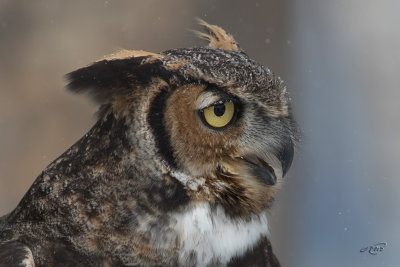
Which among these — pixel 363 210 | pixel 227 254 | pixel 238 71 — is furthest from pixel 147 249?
pixel 363 210

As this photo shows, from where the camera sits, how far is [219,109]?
1.74 meters

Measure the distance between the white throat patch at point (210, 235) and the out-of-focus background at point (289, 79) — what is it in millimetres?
1528

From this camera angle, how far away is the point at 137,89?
1.78m

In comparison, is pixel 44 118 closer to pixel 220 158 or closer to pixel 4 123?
pixel 4 123

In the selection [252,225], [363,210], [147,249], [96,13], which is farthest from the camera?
[96,13]

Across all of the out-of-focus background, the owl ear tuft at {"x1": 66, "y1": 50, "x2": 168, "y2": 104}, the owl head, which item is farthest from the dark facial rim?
the out-of-focus background

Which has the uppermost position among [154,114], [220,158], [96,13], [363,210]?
[96,13]

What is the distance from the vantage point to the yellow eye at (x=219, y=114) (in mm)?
1719

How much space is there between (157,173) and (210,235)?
228mm

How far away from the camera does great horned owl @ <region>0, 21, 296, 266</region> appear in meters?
1.73

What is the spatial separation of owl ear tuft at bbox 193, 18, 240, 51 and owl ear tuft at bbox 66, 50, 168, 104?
418 millimetres

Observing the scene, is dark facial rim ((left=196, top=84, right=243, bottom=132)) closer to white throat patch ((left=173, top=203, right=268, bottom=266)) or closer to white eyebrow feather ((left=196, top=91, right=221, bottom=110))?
white eyebrow feather ((left=196, top=91, right=221, bottom=110))

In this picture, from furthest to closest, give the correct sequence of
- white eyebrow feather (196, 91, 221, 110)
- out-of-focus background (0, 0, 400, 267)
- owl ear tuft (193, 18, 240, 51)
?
out-of-focus background (0, 0, 400, 267), owl ear tuft (193, 18, 240, 51), white eyebrow feather (196, 91, 221, 110)

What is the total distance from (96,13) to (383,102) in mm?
1831
